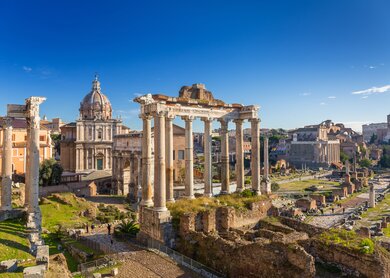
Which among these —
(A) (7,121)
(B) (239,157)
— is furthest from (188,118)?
(A) (7,121)

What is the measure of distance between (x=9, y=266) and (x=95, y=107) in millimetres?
47119

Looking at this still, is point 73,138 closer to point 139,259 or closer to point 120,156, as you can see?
point 120,156

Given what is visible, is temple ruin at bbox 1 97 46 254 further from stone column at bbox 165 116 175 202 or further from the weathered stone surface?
stone column at bbox 165 116 175 202

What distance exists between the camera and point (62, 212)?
2850 cm

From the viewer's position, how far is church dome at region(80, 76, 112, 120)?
56.4 metres

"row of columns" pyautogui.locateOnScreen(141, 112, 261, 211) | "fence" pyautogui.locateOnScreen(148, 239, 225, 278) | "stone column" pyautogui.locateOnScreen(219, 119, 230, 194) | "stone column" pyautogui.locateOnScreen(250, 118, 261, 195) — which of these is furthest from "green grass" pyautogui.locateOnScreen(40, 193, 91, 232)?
"stone column" pyautogui.locateOnScreen(250, 118, 261, 195)

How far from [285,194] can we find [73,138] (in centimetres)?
3711

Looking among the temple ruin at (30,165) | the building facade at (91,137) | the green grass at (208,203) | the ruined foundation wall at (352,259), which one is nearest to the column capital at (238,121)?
the green grass at (208,203)

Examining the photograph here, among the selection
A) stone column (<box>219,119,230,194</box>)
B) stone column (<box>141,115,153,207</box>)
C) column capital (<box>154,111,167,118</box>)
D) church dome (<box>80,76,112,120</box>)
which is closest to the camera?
column capital (<box>154,111,167,118</box>)

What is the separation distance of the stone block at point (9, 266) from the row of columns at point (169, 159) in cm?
677

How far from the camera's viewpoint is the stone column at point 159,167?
664 inches

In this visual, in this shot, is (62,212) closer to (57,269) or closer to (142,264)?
(142,264)

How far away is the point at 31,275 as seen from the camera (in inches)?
372

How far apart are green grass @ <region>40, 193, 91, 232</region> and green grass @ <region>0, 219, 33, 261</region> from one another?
482cm
